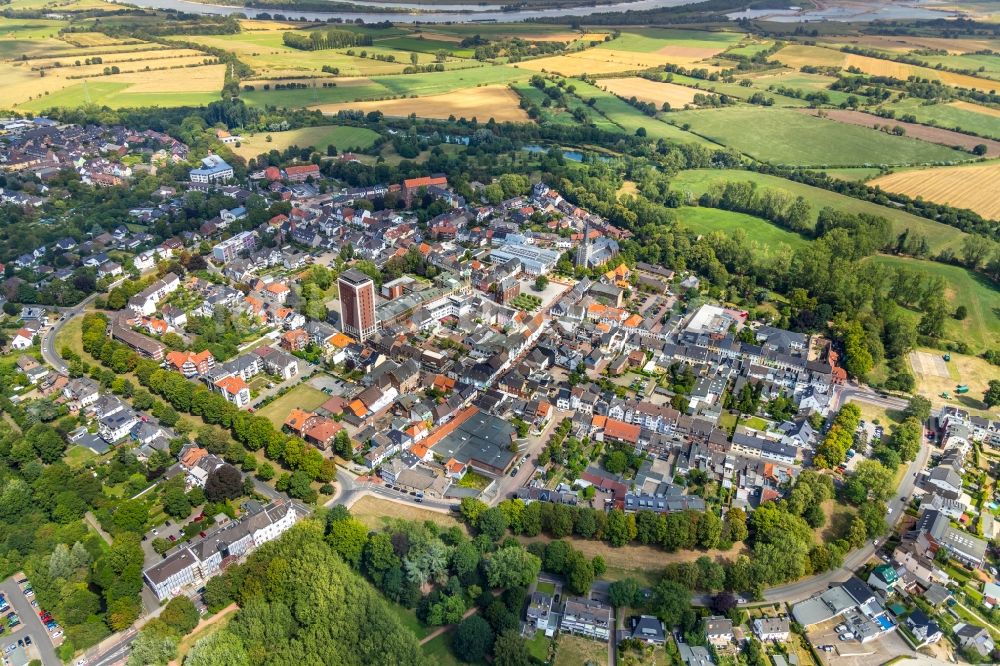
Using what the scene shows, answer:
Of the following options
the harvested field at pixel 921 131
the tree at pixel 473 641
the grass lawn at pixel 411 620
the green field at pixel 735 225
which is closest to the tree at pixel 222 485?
the grass lawn at pixel 411 620

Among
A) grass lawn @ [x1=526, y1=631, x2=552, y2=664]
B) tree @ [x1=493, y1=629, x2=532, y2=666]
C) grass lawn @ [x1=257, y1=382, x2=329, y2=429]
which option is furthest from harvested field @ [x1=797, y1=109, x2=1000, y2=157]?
tree @ [x1=493, y1=629, x2=532, y2=666]

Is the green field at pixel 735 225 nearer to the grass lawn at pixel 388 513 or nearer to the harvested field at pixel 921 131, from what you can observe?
the harvested field at pixel 921 131

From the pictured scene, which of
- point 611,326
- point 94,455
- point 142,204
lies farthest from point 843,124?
point 94,455

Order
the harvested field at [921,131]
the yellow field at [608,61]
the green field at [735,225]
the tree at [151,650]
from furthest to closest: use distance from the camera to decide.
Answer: the yellow field at [608,61] → the harvested field at [921,131] → the green field at [735,225] → the tree at [151,650]

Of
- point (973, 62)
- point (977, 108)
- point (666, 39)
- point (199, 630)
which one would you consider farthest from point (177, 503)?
point (973, 62)

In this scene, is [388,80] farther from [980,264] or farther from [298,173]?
[980,264]
